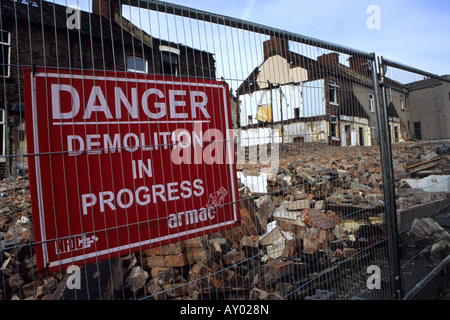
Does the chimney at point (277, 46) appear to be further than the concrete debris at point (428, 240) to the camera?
No

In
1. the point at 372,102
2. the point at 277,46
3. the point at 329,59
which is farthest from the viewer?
the point at 372,102

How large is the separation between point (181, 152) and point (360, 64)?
274 cm

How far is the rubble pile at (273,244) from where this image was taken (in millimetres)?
3168

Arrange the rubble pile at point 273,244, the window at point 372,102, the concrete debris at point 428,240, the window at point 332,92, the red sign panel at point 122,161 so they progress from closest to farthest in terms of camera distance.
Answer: the red sign panel at point 122,161, the rubble pile at point 273,244, the window at point 332,92, the window at point 372,102, the concrete debris at point 428,240

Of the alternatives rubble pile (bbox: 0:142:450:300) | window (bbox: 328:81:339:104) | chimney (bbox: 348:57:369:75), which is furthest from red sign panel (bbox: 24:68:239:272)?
chimney (bbox: 348:57:369:75)

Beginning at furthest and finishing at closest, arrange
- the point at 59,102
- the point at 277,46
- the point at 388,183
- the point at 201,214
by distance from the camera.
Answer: the point at 388,183 → the point at 277,46 → the point at 201,214 → the point at 59,102

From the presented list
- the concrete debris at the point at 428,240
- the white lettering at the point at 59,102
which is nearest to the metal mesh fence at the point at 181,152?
the white lettering at the point at 59,102

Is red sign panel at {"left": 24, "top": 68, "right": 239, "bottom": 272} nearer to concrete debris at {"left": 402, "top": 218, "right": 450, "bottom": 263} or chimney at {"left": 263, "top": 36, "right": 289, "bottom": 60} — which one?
chimney at {"left": 263, "top": 36, "right": 289, "bottom": 60}

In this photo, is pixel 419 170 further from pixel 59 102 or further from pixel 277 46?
pixel 59 102

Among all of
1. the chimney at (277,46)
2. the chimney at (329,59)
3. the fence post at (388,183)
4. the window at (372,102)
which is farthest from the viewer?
the window at (372,102)

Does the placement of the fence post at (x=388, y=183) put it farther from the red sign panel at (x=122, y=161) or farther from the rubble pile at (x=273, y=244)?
the red sign panel at (x=122, y=161)

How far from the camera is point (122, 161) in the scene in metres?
2.11

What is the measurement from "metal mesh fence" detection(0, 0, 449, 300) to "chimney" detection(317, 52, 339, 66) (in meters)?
0.03

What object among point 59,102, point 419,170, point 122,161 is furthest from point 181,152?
point 419,170
